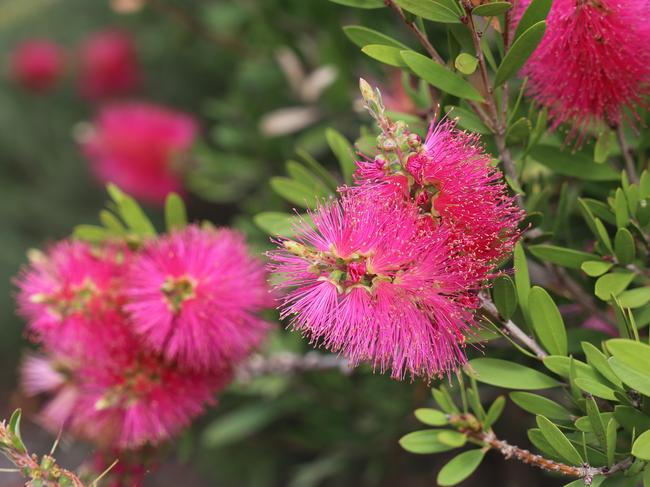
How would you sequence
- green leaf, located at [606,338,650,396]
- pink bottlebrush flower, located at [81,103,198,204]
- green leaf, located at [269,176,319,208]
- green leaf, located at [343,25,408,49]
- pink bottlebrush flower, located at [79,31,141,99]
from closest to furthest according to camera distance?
green leaf, located at [606,338,650,396], green leaf, located at [343,25,408,49], green leaf, located at [269,176,319,208], pink bottlebrush flower, located at [81,103,198,204], pink bottlebrush flower, located at [79,31,141,99]

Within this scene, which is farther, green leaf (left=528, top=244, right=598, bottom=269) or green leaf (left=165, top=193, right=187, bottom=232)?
green leaf (left=165, top=193, right=187, bottom=232)

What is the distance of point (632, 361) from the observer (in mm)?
575

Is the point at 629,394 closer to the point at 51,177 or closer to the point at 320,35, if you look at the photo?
the point at 320,35

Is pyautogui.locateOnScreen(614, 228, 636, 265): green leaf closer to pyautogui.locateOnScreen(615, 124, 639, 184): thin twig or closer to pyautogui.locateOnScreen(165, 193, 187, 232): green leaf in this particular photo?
pyautogui.locateOnScreen(615, 124, 639, 184): thin twig

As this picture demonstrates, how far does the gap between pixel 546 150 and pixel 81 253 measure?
0.62 meters

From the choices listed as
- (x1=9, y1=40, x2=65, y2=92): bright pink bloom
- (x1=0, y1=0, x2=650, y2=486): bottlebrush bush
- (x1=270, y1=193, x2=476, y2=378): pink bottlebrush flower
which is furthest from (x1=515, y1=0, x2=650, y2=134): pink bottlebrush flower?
(x1=9, y1=40, x2=65, y2=92): bright pink bloom

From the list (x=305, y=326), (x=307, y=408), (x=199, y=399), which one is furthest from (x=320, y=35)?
(x=305, y=326)

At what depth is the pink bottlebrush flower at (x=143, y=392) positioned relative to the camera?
92cm

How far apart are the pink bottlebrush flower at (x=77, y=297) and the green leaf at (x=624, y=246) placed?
61cm

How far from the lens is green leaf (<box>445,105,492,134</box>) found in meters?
0.75

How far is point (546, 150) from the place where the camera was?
838mm

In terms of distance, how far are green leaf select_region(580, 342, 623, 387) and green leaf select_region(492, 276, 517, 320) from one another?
84 mm

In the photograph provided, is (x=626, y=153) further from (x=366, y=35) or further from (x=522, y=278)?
(x=366, y=35)

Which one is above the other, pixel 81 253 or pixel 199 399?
pixel 81 253
